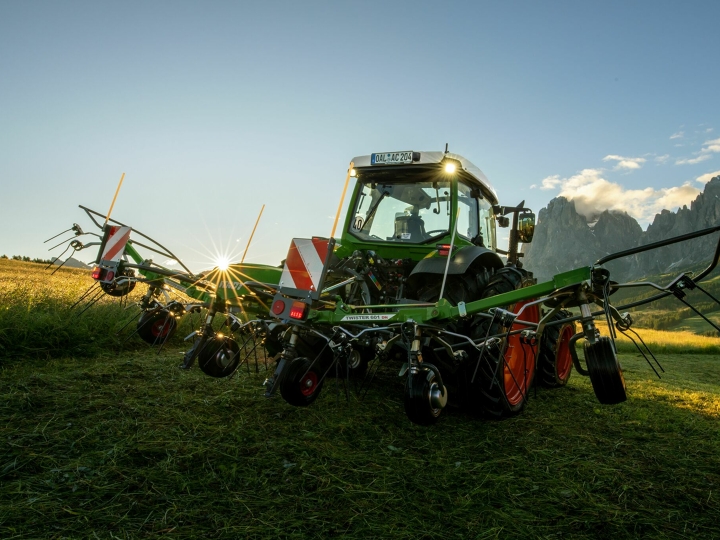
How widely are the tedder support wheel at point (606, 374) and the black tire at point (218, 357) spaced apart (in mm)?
2849

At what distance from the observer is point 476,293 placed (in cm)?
447

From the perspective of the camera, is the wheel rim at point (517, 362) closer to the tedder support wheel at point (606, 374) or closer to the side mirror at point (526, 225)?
the side mirror at point (526, 225)

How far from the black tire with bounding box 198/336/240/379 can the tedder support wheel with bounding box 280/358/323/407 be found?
0.92 m

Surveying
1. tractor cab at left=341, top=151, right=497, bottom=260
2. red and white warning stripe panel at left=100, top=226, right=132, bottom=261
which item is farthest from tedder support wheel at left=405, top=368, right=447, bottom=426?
red and white warning stripe panel at left=100, top=226, right=132, bottom=261

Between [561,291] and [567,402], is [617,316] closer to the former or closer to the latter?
[561,291]

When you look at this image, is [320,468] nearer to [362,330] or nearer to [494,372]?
[362,330]

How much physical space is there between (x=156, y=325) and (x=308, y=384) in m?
2.10

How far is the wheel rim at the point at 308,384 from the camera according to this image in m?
3.50

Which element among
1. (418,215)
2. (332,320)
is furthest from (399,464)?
(418,215)

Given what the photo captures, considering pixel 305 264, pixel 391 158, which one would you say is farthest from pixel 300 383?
pixel 391 158

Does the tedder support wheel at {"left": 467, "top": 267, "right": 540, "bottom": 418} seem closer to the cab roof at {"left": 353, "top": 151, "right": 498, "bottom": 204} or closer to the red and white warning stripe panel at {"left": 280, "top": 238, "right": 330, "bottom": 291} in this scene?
the cab roof at {"left": 353, "top": 151, "right": 498, "bottom": 204}

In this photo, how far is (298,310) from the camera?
3.62m

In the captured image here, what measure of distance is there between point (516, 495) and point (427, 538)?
75 centimetres

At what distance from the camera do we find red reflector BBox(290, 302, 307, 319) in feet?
11.8
